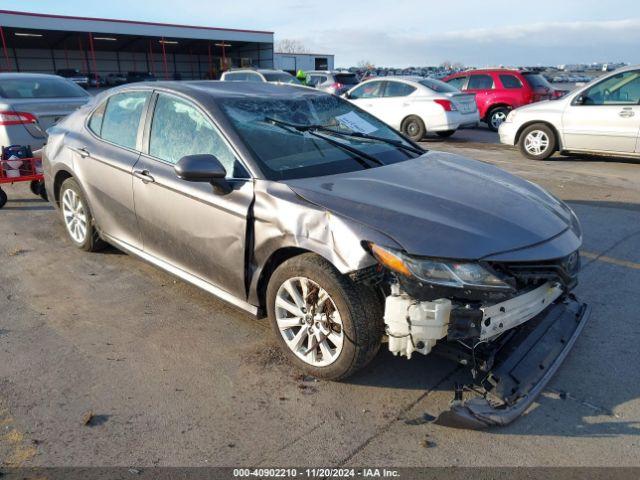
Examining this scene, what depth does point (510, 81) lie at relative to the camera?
562 inches

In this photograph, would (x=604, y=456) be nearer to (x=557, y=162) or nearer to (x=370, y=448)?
(x=370, y=448)

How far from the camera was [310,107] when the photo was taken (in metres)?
4.10

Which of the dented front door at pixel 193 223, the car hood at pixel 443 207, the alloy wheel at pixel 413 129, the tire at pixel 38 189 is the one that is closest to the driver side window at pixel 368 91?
the alloy wheel at pixel 413 129

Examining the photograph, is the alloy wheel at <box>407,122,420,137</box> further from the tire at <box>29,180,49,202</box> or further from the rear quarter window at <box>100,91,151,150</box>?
the rear quarter window at <box>100,91,151,150</box>

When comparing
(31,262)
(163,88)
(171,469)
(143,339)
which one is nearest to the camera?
(171,469)

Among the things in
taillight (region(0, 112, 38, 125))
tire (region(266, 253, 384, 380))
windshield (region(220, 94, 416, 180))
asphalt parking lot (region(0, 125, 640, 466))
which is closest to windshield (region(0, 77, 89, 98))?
taillight (region(0, 112, 38, 125))

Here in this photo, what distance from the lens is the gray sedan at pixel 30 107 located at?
7539 millimetres

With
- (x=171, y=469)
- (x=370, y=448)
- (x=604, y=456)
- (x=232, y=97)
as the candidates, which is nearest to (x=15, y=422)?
(x=171, y=469)

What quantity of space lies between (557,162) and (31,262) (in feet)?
29.6

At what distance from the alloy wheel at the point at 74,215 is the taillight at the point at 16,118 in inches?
127

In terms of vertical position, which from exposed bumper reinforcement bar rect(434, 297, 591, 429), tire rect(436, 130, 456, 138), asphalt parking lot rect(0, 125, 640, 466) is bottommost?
tire rect(436, 130, 456, 138)

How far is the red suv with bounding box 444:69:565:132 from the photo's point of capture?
14109 mm

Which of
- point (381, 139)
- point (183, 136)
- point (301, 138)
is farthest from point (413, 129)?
point (183, 136)

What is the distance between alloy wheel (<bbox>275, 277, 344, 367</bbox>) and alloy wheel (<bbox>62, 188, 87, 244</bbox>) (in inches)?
106
